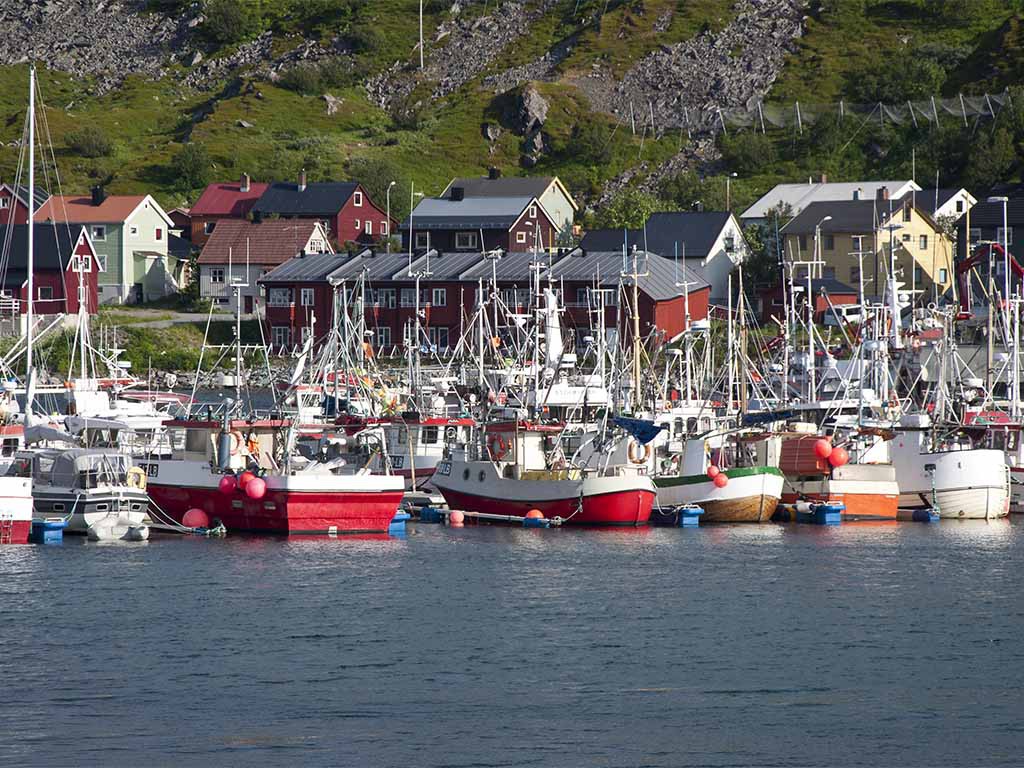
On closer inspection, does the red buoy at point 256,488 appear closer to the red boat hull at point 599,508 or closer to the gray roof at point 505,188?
the red boat hull at point 599,508

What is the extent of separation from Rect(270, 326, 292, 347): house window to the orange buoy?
187ft

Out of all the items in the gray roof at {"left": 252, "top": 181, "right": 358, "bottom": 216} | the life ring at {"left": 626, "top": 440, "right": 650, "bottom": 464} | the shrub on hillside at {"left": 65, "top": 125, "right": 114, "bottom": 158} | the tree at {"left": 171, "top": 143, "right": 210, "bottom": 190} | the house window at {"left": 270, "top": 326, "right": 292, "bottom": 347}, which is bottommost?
the life ring at {"left": 626, "top": 440, "right": 650, "bottom": 464}

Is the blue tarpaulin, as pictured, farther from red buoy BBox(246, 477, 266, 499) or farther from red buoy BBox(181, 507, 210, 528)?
red buoy BBox(181, 507, 210, 528)

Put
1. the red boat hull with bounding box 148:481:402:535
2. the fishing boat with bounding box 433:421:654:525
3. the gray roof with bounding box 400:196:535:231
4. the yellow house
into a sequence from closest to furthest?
the red boat hull with bounding box 148:481:402:535 → the fishing boat with bounding box 433:421:654:525 → the yellow house → the gray roof with bounding box 400:196:535:231

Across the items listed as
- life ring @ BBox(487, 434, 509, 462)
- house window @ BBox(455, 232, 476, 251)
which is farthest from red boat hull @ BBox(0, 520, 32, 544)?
house window @ BBox(455, 232, 476, 251)

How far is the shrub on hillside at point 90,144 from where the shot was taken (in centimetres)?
15312

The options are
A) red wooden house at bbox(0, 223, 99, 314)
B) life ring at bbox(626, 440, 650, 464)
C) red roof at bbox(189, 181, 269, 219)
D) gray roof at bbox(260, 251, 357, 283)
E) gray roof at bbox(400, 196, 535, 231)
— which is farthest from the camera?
red roof at bbox(189, 181, 269, 219)

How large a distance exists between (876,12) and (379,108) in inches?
1830

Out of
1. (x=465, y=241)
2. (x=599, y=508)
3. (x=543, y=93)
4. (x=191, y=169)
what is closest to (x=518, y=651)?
(x=599, y=508)

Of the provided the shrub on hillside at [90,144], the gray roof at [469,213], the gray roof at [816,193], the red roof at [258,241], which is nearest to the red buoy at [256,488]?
the red roof at [258,241]

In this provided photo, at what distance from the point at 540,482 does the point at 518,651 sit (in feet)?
56.2

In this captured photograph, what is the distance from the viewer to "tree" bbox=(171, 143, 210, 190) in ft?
476

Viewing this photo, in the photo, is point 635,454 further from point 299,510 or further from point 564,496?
point 299,510

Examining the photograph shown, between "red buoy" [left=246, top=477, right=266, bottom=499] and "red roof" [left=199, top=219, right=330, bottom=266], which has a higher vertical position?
"red roof" [left=199, top=219, right=330, bottom=266]
